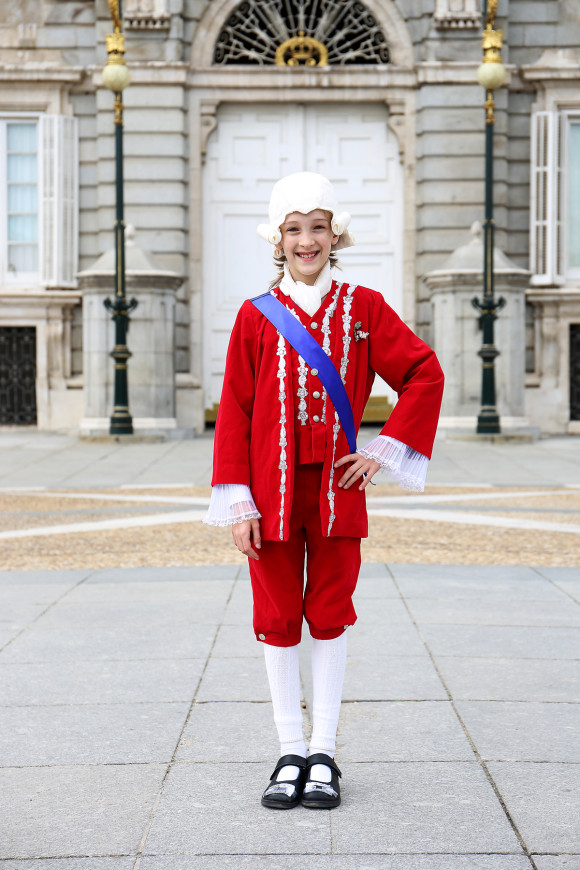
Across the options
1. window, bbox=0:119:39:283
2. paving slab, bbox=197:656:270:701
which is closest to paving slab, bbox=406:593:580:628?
paving slab, bbox=197:656:270:701

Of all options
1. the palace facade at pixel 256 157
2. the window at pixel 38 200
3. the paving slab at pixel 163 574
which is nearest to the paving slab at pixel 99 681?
the paving slab at pixel 163 574

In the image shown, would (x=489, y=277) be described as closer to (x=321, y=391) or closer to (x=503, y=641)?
(x=503, y=641)

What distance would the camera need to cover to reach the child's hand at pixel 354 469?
337 centimetres

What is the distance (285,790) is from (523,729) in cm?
93

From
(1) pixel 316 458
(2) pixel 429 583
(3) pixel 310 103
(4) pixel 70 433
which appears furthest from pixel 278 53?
(1) pixel 316 458

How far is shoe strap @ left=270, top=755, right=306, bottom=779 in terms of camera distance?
3371mm

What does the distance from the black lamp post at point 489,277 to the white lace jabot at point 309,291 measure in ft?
40.3

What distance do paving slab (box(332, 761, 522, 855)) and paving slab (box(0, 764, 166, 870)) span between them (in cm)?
52

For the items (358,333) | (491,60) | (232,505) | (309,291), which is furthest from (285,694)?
(491,60)

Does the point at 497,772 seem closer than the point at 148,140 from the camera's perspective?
Yes

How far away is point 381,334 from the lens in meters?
3.50

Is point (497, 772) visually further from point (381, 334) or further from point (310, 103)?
point (310, 103)

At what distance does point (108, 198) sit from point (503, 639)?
45.6ft

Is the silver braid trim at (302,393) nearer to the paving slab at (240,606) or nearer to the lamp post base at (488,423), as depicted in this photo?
the paving slab at (240,606)
